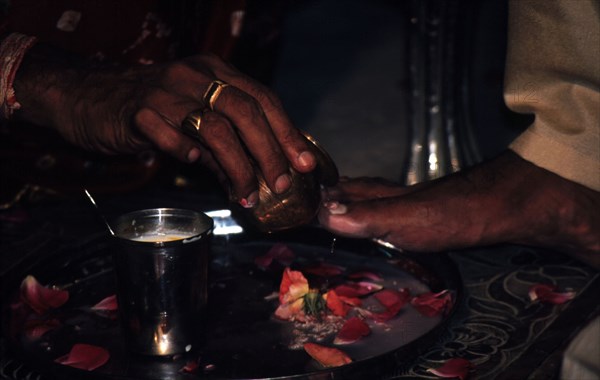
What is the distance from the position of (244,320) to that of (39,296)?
12.4 inches

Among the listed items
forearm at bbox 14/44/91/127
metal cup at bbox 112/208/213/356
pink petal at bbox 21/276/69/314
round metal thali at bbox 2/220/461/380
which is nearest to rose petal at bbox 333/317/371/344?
round metal thali at bbox 2/220/461/380

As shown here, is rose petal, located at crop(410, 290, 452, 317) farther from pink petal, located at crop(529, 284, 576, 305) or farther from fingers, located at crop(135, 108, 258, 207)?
fingers, located at crop(135, 108, 258, 207)

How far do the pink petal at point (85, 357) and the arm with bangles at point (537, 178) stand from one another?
0.46 metres

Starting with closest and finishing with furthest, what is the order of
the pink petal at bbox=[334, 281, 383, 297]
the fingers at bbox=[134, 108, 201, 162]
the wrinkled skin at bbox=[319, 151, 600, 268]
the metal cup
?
the metal cup → the fingers at bbox=[134, 108, 201, 162] → the pink petal at bbox=[334, 281, 383, 297] → the wrinkled skin at bbox=[319, 151, 600, 268]

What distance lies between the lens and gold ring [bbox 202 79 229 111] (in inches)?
48.3

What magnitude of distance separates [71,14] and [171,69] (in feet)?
1.92

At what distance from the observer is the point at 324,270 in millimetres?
1482

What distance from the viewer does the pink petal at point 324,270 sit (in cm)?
147

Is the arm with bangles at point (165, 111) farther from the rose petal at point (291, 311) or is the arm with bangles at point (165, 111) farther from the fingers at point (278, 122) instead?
the rose petal at point (291, 311)

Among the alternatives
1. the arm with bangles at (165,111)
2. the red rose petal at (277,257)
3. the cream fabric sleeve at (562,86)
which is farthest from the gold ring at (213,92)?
the cream fabric sleeve at (562,86)

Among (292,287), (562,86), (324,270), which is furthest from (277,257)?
(562,86)

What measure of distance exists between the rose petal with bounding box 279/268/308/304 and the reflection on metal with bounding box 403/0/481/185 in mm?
787

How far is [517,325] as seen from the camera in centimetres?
137

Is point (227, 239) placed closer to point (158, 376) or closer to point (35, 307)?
point (35, 307)
